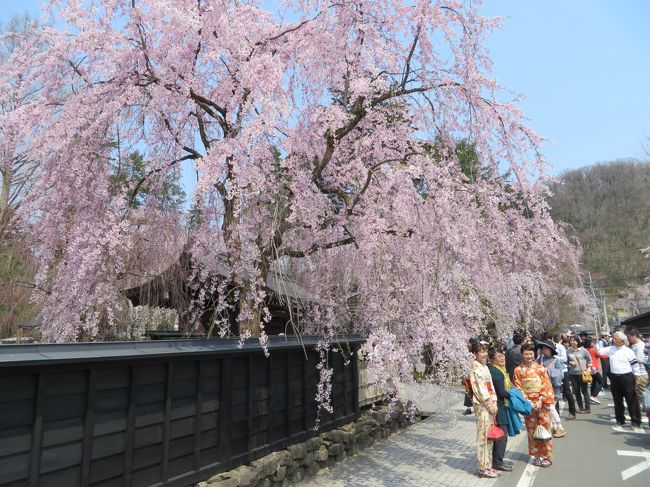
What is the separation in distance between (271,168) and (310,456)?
4.02 metres

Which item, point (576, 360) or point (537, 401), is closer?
point (537, 401)

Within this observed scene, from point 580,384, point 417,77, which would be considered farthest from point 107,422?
point 580,384

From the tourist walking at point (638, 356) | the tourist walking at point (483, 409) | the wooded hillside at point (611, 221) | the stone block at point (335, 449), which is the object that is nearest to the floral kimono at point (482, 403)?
the tourist walking at point (483, 409)

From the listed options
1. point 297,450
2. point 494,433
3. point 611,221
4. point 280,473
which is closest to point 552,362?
point 494,433

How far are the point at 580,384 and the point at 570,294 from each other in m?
18.6

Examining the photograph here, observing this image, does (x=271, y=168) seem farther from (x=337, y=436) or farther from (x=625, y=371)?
(x=625, y=371)

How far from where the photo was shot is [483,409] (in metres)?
6.76

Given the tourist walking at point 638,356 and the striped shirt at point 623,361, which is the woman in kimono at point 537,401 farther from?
the tourist walking at point 638,356

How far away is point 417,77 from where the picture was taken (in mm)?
6902

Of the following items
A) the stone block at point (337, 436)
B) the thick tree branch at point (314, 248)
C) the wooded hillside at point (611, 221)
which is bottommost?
the stone block at point (337, 436)

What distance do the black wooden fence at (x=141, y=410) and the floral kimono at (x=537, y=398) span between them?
346cm

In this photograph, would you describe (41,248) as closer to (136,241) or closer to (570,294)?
(136,241)

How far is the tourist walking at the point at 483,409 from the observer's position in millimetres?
6629

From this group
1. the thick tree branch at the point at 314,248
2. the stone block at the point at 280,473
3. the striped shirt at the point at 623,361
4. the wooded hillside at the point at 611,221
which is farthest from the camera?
the wooded hillside at the point at 611,221
